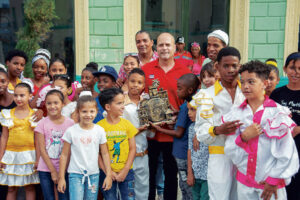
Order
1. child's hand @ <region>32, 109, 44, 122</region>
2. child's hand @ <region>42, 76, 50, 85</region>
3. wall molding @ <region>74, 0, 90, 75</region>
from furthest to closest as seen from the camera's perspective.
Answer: wall molding @ <region>74, 0, 90, 75</region>
child's hand @ <region>42, 76, 50, 85</region>
child's hand @ <region>32, 109, 44, 122</region>

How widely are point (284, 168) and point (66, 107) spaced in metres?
2.36

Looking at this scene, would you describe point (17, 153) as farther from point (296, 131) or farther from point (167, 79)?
point (296, 131)

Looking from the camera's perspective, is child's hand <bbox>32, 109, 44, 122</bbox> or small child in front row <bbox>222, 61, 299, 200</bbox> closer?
small child in front row <bbox>222, 61, 299, 200</bbox>

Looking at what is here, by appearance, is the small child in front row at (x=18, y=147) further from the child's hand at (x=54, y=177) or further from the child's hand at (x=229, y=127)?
the child's hand at (x=229, y=127)

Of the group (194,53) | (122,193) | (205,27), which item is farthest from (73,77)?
(122,193)

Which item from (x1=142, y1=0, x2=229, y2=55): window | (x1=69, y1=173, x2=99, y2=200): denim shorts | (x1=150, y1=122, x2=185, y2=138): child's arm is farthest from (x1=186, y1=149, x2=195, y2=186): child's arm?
(x1=142, y1=0, x2=229, y2=55): window

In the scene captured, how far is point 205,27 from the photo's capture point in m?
6.94

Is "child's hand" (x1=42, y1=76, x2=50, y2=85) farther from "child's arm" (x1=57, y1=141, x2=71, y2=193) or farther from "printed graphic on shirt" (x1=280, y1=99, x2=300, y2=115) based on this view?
"printed graphic on shirt" (x1=280, y1=99, x2=300, y2=115)

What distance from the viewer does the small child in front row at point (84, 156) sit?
2721 millimetres

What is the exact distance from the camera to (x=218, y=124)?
247 cm

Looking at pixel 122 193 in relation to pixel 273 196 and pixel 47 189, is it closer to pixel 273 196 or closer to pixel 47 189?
pixel 47 189

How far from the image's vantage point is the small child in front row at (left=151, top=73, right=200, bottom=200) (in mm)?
3014

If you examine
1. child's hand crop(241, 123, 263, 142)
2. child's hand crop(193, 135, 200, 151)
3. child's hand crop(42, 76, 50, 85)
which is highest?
child's hand crop(42, 76, 50, 85)

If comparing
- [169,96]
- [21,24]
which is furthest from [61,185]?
[21,24]
